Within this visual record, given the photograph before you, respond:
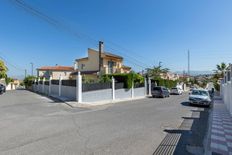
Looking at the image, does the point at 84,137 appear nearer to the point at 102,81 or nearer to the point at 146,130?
the point at 146,130

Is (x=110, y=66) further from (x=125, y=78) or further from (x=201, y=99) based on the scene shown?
(x=201, y=99)

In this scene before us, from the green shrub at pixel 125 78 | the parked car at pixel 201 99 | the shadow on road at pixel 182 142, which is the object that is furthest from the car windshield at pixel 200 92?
the shadow on road at pixel 182 142

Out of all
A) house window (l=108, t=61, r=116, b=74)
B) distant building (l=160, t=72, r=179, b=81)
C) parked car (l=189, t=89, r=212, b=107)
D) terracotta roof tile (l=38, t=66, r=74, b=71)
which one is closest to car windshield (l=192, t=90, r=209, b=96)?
parked car (l=189, t=89, r=212, b=107)

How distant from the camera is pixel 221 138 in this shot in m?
7.02

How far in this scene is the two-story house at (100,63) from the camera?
3672 cm

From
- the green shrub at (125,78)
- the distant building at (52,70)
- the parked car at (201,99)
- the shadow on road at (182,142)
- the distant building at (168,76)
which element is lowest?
the shadow on road at (182,142)

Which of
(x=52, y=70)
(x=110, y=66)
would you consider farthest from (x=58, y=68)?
(x=110, y=66)

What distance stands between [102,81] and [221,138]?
1662 centimetres

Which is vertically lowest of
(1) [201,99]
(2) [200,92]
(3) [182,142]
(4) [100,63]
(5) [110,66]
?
(3) [182,142]

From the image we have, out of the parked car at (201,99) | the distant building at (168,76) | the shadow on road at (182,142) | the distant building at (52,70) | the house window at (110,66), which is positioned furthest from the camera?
the distant building at (52,70)

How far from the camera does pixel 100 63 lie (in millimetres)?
36219

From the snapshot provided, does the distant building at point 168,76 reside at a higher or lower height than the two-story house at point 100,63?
lower

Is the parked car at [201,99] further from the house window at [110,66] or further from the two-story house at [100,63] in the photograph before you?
the house window at [110,66]

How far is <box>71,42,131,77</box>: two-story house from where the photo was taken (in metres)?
36.7
